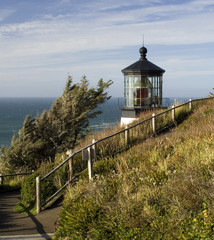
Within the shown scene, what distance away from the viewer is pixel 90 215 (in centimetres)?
675

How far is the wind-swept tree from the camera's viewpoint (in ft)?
64.2

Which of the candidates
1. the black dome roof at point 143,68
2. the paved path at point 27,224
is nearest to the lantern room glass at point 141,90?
the black dome roof at point 143,68

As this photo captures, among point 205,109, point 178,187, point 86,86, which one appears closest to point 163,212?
point 178,187

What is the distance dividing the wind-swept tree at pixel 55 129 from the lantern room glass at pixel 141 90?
306 centimetres

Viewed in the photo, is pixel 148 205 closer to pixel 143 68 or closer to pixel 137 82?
pixel 143 68

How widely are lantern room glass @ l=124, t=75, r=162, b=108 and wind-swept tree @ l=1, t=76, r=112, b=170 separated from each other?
10.0 feet

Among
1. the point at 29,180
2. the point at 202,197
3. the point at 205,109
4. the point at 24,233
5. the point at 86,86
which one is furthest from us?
the point at 86,86

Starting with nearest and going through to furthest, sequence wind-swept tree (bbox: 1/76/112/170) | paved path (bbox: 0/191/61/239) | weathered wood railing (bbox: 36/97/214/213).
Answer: paved path (bbox: 0/191/61/239) → weathered wood railing (bbox: 36/97/214/213) → wind-swept tree (bbox: 1/76/112/170)

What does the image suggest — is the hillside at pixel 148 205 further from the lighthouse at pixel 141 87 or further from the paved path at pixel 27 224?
the lighthouse at pixel 141 87

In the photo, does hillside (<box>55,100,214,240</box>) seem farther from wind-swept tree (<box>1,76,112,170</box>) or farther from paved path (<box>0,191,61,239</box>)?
wind-swept tree (<box>1,76,112,170</box>)

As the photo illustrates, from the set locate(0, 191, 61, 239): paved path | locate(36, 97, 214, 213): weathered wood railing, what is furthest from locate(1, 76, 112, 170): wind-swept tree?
locate(0, 191, 61, 239): paved path

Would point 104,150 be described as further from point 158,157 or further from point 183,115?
point 183,115

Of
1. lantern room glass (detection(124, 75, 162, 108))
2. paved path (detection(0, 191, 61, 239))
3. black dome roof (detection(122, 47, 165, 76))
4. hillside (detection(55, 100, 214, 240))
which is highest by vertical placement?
black dome roof (detection(122, 47, 165, 76))

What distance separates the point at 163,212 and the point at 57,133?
15222mm
